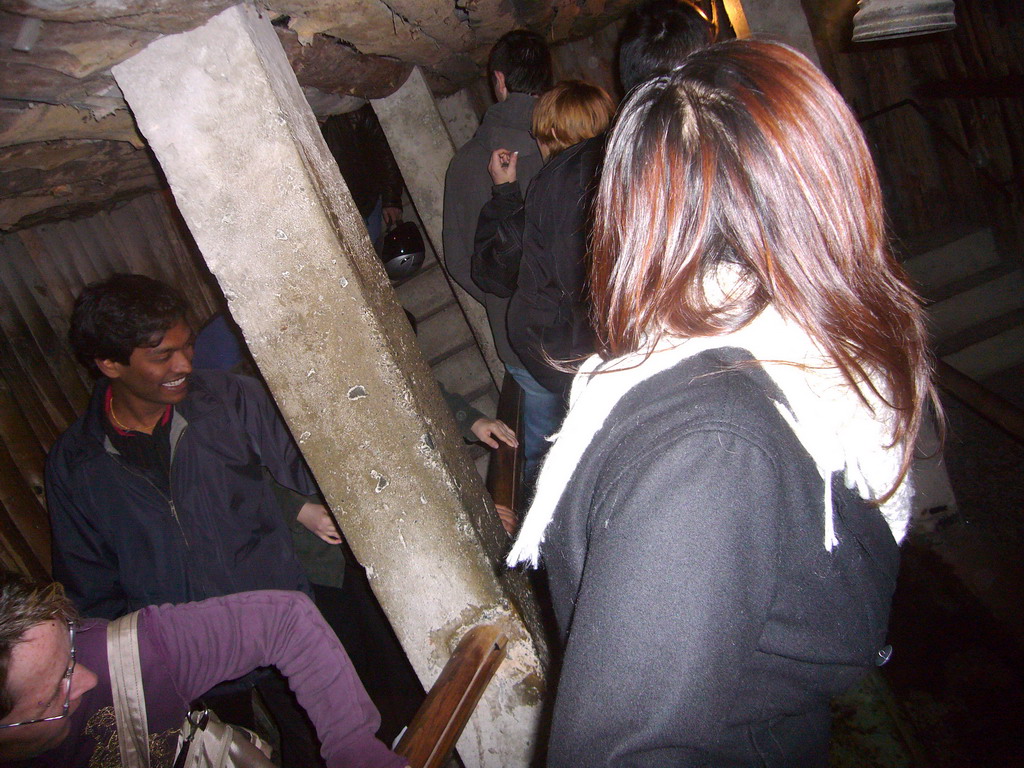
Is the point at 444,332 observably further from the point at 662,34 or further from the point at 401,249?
the point at 662,34

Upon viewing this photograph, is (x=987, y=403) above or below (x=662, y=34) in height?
below

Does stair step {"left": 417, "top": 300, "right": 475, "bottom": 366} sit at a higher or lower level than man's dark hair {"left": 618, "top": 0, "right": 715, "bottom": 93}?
lower

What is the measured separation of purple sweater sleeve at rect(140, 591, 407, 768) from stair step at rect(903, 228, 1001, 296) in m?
5.21

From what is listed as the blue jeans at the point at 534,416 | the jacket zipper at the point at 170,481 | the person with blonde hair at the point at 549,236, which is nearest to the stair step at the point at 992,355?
the blue jeans at the point at 534,416

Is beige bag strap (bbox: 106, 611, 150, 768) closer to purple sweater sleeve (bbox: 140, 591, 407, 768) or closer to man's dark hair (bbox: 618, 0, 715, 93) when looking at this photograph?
purple sweater sleeve (bbox: 140, 591, 407, 768)

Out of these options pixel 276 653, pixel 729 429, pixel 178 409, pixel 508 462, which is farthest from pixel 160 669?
pixel 729 429

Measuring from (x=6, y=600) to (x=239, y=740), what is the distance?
0.76 metres

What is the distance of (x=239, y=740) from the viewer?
1.56 meters

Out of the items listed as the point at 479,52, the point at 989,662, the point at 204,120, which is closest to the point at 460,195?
the point at 479,52

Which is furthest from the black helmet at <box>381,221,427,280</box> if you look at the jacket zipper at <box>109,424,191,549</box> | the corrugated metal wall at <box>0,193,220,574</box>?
the jacket zipper at <box>109,424,191,549</box>

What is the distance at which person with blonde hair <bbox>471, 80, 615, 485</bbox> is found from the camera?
1.92 metres

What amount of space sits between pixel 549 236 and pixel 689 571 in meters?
1.57

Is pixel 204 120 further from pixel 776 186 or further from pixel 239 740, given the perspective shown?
pixel 239 740

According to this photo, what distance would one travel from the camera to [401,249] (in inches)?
169
